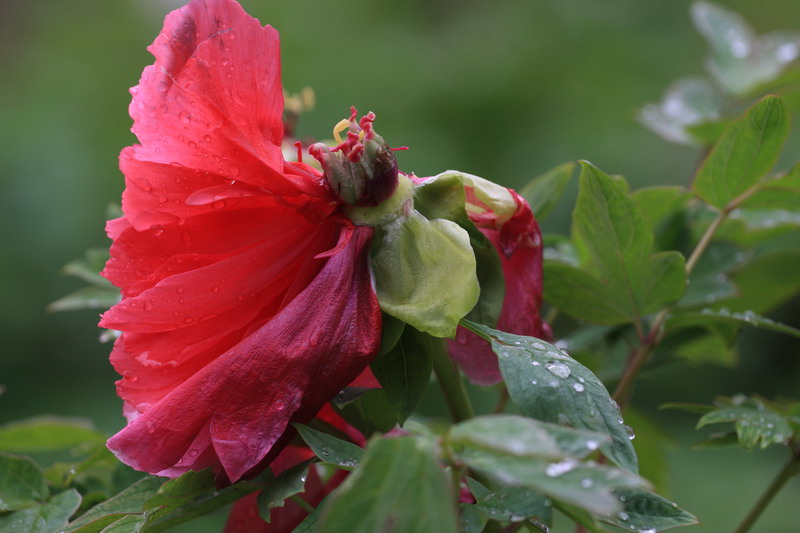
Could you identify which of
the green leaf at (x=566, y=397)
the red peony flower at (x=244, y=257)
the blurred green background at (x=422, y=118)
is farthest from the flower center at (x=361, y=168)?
the blurred green background at (x=422, y=118)

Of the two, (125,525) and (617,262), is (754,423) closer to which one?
(617,262)

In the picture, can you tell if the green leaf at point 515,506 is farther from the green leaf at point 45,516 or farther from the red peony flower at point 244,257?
the green leaf at point 45,516

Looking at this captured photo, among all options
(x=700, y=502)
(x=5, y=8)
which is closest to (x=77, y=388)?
(x=700, y=502)

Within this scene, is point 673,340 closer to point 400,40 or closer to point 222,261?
point 222,261

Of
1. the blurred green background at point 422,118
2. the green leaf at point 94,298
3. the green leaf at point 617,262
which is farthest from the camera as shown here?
the blurred green background at point 422,118

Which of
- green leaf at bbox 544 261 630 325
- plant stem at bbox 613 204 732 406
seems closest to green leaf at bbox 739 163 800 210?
plant stem at bbox 613 204 732 406

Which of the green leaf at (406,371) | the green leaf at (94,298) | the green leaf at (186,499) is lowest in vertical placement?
the green leaf at (94,298)
